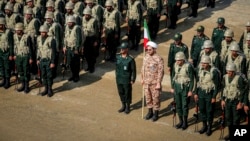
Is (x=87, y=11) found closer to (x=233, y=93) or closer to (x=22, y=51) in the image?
(x=22, y=51)

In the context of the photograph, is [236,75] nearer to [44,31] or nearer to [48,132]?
[48,132]

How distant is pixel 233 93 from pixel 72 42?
5.50 metres

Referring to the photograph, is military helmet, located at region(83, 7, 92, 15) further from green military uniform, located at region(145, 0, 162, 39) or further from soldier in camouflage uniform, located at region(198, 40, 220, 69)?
soldier in camouflage uniform, located at region(198, 40, 220, 69)

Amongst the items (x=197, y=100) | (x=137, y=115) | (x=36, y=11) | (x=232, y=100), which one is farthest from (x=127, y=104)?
(x=36, y=11)

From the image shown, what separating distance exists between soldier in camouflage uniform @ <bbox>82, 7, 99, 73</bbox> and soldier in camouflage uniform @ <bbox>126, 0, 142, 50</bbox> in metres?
1.60

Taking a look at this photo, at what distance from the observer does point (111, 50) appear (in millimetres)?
16484

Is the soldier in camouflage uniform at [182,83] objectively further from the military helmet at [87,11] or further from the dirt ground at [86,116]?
the military helmet at [87,11]

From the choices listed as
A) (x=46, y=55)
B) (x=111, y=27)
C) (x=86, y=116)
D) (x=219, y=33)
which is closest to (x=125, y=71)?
(x=86, y=116)

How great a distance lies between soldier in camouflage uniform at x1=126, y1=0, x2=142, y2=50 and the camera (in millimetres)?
16703

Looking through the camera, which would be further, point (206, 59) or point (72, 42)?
point (72, 42)

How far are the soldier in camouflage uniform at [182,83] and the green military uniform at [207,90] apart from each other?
22 centimetres

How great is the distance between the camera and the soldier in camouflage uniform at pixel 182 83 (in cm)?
1202

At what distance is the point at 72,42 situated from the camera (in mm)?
14773

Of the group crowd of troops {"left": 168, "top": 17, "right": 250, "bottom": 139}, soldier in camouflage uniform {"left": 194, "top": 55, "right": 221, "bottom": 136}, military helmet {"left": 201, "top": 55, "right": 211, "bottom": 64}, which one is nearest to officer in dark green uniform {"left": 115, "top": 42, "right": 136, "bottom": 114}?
crowd of troops {"left": 168, "top": 17, "right": 250, "bottom": 139}
